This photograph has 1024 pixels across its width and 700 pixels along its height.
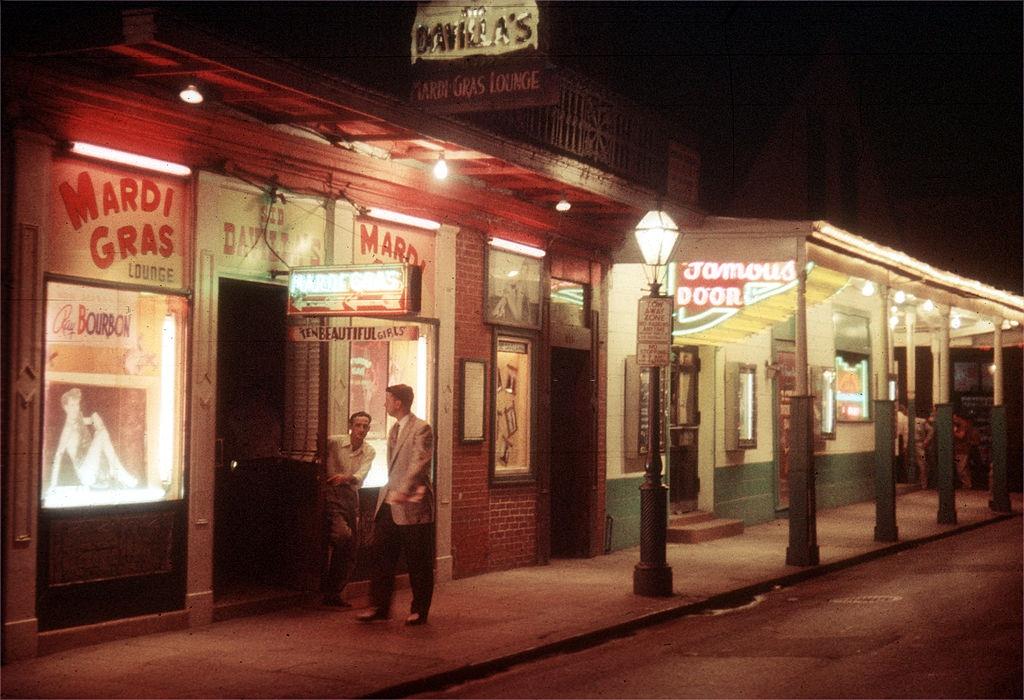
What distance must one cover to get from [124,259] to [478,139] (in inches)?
145

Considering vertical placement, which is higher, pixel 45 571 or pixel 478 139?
pixel 478 139

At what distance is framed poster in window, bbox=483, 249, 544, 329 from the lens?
1423cm

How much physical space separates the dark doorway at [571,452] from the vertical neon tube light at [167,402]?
21.5 ft

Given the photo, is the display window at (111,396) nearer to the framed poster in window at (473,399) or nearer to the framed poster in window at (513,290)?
the framed poster in window at (473,399)

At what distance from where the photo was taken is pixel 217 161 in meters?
10.5

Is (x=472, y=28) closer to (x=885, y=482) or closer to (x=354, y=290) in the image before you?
(x=354, y=290)

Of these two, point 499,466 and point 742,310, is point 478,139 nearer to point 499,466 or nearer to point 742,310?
point 499,466

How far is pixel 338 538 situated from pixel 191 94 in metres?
4.18

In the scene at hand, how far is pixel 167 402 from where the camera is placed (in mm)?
10242

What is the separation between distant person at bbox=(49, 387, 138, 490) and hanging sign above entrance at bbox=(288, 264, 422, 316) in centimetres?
203

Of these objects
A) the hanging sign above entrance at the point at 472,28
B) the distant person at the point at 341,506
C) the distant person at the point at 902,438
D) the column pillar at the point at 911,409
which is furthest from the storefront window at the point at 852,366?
the distant person at the point at 341,506

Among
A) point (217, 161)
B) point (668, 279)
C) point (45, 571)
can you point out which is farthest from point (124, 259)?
point (668, 279)

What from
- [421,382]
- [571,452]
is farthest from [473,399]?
[571,452]

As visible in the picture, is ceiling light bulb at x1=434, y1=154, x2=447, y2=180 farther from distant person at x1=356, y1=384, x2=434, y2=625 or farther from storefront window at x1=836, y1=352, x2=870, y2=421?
storefront window at x1=836, y1=352, x2=870, y2=421
